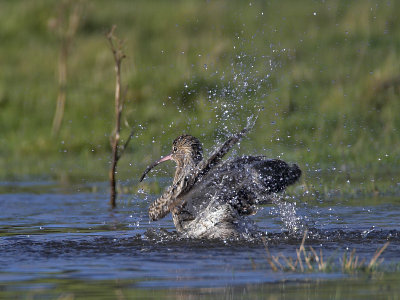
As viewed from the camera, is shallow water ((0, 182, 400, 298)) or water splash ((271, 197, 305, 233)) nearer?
shallow water ((0, 182, 400, 298))

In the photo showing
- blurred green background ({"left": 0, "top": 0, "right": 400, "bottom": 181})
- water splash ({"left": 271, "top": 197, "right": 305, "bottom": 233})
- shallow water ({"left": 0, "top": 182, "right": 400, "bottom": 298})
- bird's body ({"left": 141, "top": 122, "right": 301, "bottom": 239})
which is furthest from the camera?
blurred green background ({"left": 0, "top": 0, "right": 400, "bottom": 181})

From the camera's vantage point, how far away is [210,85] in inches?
664

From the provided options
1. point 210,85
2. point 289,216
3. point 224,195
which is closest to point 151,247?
point 224,195

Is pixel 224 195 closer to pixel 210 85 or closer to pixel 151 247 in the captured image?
pixel 151 247

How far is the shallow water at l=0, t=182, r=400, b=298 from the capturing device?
20.6 ft

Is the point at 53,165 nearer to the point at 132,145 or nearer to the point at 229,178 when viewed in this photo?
the point at 132,145

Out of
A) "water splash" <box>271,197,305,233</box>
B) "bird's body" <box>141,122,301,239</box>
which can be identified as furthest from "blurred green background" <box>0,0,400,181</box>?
"bird's body" <box>141,122,301,239</box>

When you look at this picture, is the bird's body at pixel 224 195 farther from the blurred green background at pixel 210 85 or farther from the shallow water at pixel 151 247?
the blurred green background at pixel 210 85

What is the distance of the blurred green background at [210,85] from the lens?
1495cm

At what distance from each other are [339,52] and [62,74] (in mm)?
5211

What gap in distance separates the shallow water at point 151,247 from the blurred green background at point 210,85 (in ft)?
8.43

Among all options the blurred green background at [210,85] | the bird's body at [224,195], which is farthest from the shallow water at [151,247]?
the blurred green background at [210,85]

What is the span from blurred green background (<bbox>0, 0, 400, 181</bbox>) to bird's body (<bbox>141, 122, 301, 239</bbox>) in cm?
446

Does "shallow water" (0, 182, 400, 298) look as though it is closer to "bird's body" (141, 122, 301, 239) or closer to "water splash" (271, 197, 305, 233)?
"water splash" (271, 197, 305, 233)
